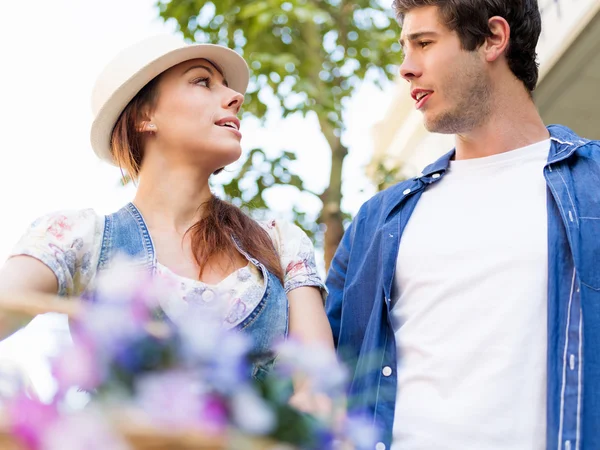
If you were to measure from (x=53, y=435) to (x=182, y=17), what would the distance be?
5154 mm

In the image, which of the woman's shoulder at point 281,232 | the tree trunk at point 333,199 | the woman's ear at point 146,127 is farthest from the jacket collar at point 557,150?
the tree trunk at point 333,199

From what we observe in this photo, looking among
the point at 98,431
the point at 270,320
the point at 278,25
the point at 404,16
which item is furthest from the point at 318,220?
the point at 98,431

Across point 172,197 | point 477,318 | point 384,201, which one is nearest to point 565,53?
point 384,201

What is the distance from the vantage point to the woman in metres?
1.88

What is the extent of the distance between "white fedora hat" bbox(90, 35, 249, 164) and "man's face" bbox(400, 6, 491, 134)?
0.70m

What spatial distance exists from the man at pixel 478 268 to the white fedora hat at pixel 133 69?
31.6 inches

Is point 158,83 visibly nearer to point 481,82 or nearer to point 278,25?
point 481,82

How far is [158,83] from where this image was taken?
2.27 m

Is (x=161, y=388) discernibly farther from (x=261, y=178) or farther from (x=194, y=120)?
(x=261, y=178)

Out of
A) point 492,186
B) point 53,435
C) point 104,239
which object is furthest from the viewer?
point 492,186

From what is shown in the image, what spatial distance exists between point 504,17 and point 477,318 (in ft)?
4.34

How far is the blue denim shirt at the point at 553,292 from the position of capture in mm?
1984

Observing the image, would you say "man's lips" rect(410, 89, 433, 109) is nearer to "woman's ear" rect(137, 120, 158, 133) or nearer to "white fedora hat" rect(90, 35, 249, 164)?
"white fedora hat" rect(90, 35, 249, 164)

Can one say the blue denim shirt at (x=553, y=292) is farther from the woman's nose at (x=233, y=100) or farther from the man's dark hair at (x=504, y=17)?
the woman's nose at (x=233, y=100)
